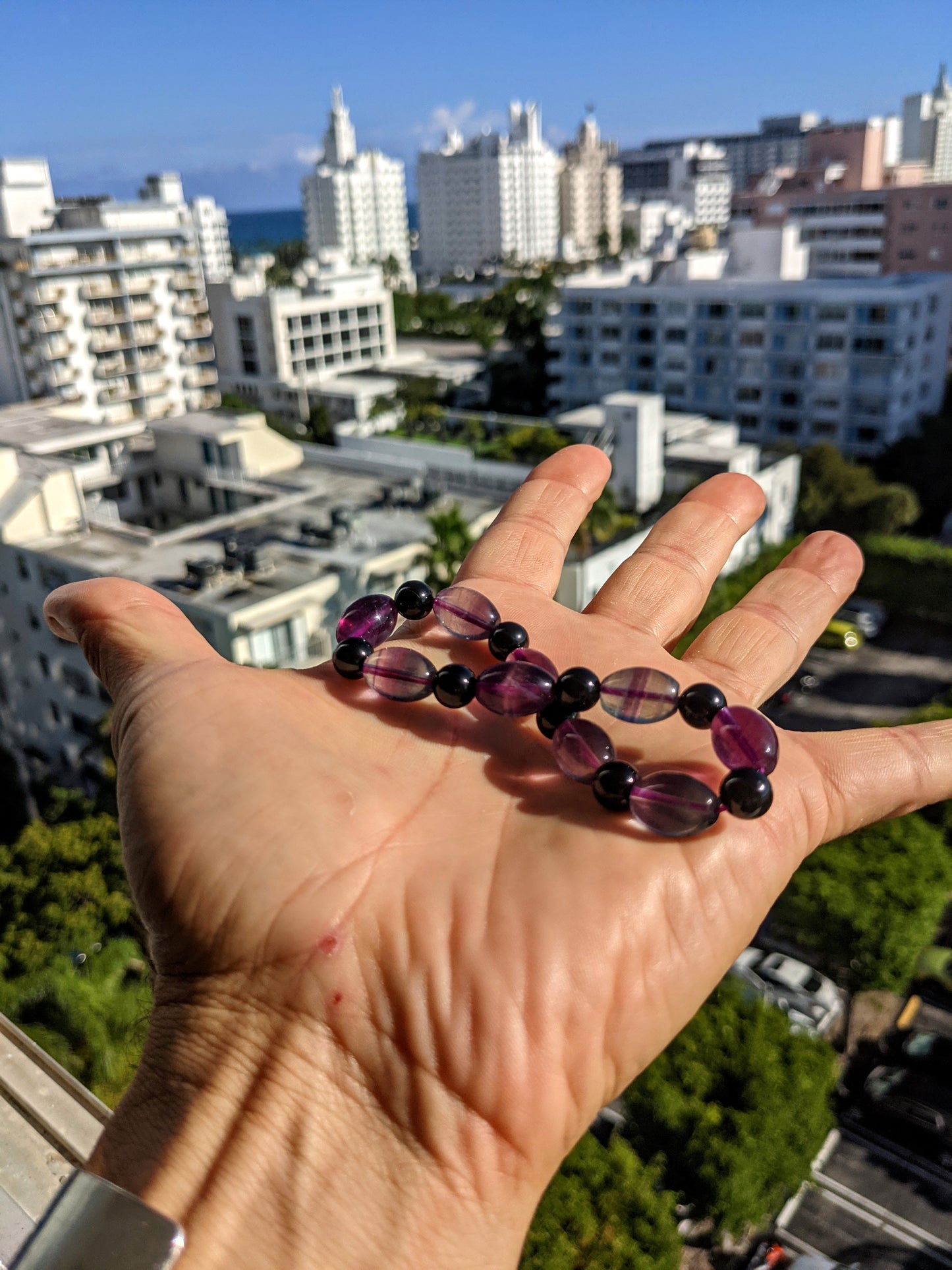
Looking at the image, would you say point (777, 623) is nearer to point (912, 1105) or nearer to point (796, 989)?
point (912, 1105)

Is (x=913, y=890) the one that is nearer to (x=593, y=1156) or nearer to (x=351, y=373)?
(x=593, y=1156)

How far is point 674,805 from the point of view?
9.29ft

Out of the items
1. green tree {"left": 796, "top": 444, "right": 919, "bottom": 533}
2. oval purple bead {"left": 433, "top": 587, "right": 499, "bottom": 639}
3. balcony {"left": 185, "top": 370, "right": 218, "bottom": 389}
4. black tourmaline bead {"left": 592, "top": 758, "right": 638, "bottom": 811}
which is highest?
oval purple bead {"left": 433, "top": 587, "right": 499, "bottom": 639}

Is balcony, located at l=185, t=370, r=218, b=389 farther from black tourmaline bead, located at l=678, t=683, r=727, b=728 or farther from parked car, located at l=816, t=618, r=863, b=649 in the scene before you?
black tourmaline bead, located at l=678, t=683, r=727, b=728

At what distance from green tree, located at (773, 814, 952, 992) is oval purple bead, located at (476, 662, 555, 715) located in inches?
425

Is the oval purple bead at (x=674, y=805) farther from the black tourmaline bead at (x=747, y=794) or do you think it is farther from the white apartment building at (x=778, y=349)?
the white apartment building at (x=778, y=349)

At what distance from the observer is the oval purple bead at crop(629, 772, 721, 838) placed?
→ 2.79 meters

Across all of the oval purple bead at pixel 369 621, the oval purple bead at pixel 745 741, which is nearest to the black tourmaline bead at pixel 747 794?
the oval purple bead at pixel 745 741

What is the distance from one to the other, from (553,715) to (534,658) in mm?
229

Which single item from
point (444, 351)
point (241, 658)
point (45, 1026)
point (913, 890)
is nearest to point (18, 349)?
point (444, 351)

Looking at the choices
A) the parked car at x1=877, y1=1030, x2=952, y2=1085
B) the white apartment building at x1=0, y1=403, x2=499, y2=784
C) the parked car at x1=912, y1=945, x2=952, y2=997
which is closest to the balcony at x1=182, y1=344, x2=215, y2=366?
the white apartment building at x1=0, y1=403, x2=499, y2=784

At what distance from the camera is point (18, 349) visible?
134 ft

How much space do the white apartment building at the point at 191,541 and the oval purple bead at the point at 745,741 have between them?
39.3 ft

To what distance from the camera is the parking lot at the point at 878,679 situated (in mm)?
23375
